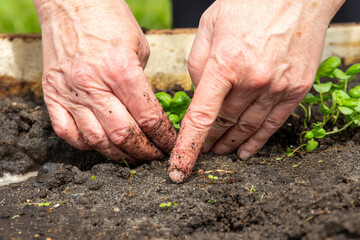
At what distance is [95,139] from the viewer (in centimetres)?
187

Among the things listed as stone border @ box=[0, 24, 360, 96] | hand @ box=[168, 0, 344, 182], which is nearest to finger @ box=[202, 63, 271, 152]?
hand @ box=[168, 0, 344, 182]

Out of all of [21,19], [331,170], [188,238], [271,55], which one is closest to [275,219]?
[188,238]

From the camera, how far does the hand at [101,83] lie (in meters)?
1.78

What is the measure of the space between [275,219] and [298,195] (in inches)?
5.2

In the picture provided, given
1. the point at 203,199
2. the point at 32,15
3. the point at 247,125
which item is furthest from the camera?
the point at 32,15

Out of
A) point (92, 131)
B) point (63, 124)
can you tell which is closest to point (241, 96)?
point (92, 131)

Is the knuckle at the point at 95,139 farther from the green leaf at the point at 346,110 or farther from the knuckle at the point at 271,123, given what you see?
the green leaf at the point at 346,110

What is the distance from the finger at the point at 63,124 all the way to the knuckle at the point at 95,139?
0.07 metres

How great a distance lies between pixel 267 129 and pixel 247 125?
0.37ft

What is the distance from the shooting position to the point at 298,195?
1.47 metres

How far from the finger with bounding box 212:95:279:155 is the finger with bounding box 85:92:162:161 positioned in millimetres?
422

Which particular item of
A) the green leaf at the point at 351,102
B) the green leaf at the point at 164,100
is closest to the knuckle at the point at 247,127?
the green leaf at the point at 164,100

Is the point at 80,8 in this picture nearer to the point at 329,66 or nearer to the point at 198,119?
the point at 198,119

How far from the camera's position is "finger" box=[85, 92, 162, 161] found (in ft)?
5.87
